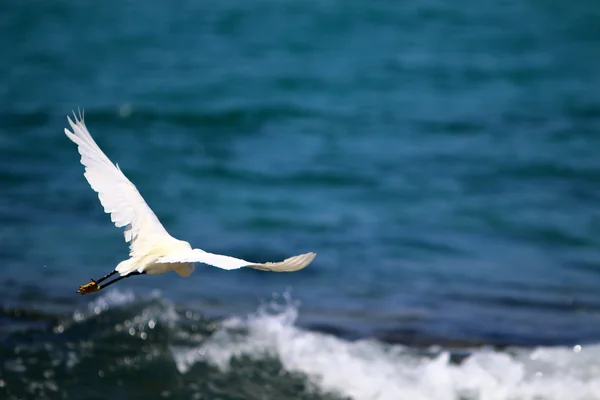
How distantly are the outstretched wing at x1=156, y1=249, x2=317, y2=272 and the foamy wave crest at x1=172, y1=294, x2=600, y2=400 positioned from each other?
82.0 inches

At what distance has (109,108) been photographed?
1292 centimetres

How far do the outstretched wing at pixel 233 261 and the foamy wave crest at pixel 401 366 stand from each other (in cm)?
208

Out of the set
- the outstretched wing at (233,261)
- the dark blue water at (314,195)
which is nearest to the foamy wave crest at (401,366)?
the dark blue water at (314,195)

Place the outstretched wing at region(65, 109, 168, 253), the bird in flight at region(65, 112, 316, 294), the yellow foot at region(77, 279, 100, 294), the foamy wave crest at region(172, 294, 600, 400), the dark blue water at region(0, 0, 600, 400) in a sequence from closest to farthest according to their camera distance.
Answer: the bird in flight at region(65, 112, 316, 294)
the yellow foot at region(77, 279, 100, 294)
the outstretched wing at region(65, 109, 168, 253)
the foamy wave crest at region(172, 294, 600, 400)
the dark blue water at region(0, 0, 600, 400)

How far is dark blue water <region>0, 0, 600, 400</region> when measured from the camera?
5.78m

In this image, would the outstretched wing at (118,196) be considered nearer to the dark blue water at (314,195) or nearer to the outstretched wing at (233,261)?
the outstretched wing at (233,261)

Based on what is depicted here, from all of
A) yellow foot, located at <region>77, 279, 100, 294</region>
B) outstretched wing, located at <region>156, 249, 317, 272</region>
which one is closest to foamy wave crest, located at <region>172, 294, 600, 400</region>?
yellow foot, located at <region>77, 279, 100, 294</region>

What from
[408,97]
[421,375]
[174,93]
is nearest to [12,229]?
[421,375]

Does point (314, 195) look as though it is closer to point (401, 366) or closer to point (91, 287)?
point (401, 366)

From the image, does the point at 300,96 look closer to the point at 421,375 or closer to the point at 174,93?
the point at 174,93

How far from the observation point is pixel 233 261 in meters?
3.30

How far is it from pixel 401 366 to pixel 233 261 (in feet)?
9.11

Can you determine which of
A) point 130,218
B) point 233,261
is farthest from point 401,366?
point 233,261

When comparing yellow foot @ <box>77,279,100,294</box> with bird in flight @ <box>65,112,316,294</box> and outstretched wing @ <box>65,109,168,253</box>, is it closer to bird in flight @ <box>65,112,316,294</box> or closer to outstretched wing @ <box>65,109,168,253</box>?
bird in flight @ <box>65,112,316,294</box>
